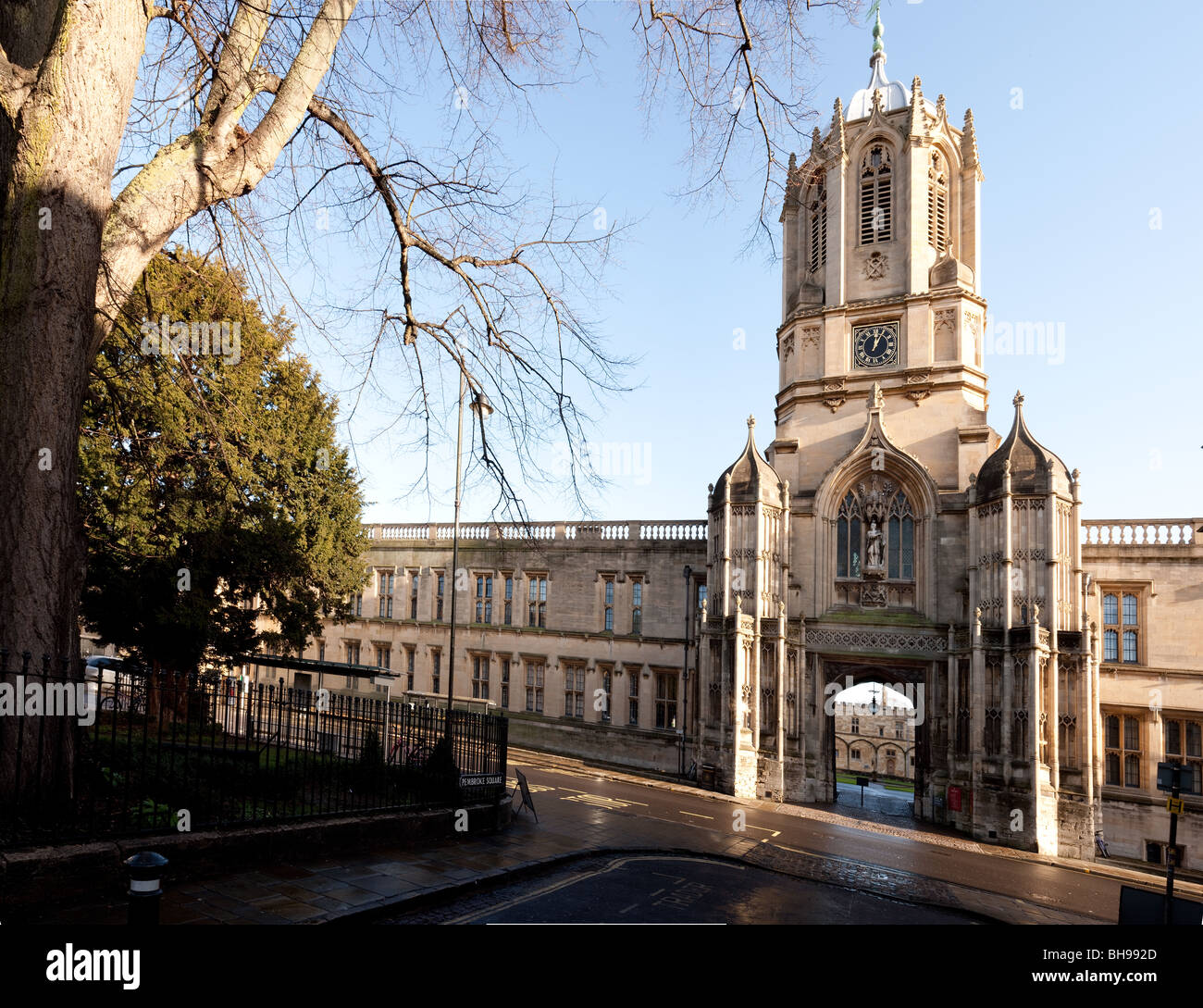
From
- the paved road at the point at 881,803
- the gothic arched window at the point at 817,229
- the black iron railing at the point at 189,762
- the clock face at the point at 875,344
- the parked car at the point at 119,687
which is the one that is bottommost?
the paved road at the point at 881,803

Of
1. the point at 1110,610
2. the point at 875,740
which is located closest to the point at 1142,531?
the point at 1110,610

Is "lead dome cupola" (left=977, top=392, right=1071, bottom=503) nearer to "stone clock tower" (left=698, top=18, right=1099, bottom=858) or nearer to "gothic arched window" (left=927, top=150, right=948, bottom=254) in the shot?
"stone clock tower" (left=698, top=18, right=1099, bottom=858)

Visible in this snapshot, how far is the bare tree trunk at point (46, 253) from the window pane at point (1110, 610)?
26.5m

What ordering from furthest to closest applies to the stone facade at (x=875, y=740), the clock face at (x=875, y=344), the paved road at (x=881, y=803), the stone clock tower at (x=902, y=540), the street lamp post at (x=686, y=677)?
the stone facade at (x=875, y=740) < the street lamp post at (x=686, y=677) < the clock face at (x=875, y=344) < the paved road at (x=881, y=803) < the stone clock tower at (x=902, y=540)

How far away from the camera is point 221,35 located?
20.6ft

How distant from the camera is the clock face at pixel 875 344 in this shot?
2578cm

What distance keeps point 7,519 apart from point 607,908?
748 cm

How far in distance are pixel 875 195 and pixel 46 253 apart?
26.6 meters

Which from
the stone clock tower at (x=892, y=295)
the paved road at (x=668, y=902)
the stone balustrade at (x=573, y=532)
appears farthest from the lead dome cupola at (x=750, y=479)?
the paved road at (x=668, y=902)

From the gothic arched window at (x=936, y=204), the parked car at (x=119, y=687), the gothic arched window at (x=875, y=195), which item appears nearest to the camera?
the parked car at (x=119, y=687)

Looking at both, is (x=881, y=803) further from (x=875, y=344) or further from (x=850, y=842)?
(x=875, y=344)

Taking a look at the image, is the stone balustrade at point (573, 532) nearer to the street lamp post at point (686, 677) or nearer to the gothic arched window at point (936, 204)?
the street lamp post at point (686, 677)

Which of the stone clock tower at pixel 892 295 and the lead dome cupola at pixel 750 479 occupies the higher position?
the stone clock tower at pixel 892 295
